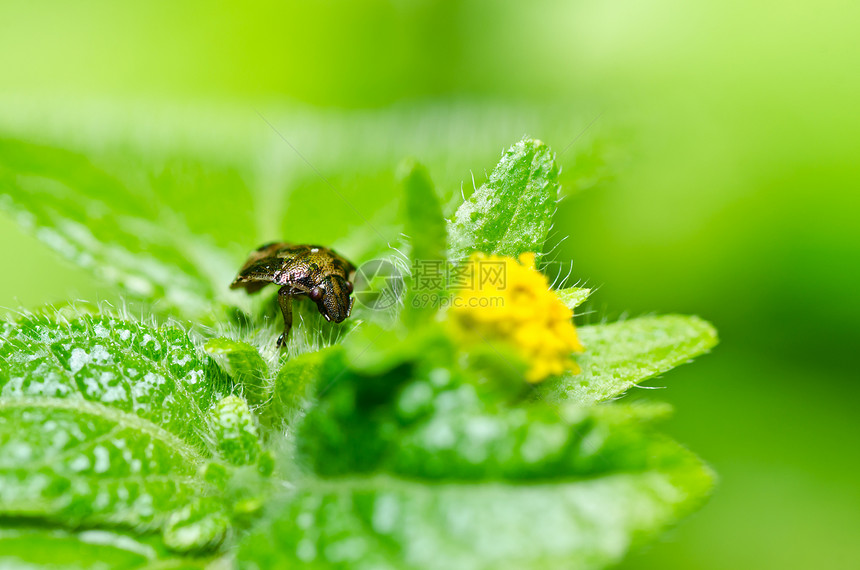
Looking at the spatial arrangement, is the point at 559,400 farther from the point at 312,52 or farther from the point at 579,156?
the point at 312,52

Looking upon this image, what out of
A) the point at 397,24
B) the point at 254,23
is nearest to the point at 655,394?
the point at 397,24

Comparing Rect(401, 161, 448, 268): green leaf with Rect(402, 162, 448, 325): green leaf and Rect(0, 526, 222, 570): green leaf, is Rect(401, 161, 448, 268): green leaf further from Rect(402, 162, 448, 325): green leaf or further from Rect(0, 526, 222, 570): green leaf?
Rect(0, 526, 222, 570): green leaf

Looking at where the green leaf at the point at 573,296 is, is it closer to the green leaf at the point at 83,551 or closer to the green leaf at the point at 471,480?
the green leaf at the point at 471,480

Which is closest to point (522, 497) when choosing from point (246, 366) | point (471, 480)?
point (471, 480)

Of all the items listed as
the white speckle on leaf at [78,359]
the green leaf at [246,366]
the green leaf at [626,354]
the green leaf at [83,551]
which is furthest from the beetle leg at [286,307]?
the green leaf at [626,354]

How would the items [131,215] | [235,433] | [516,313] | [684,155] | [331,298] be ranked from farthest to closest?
[684,155]
[131,215]
[331,298]
[235,433]
[516,313]

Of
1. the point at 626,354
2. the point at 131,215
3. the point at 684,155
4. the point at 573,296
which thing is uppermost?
the point at 684,155

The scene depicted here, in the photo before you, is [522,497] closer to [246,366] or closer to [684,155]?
[246,366]
